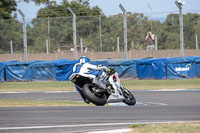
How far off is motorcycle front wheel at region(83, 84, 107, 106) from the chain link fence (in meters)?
13.8

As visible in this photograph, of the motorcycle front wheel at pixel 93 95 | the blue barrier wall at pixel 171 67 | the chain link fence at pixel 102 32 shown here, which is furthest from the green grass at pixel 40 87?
the motorcycle front wheel at pixel 93 95

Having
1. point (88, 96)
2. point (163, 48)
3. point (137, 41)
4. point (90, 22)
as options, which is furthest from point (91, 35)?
point (88, 96)

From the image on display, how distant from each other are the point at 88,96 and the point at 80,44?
1661 cm

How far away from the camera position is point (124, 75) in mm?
25609

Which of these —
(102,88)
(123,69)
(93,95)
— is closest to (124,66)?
(123,69)

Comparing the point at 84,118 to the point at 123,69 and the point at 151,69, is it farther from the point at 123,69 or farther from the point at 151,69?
the point at 123,69

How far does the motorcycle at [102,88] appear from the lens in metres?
11.7

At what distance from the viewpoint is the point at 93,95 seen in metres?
11.6

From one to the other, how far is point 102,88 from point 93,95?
0.40 metres

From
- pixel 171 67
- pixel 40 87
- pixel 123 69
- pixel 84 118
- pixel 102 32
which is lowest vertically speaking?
pixel 40 87

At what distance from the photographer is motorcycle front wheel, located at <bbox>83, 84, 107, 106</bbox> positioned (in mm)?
11547

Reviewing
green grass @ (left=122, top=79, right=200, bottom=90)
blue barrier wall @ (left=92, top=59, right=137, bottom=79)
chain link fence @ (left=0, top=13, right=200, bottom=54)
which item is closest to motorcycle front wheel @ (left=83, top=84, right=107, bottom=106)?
green grass @ (left=122, top=79, right=200, bottom=90)

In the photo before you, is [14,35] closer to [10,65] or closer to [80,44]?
[10,65]

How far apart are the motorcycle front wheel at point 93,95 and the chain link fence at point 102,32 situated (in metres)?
13.8
